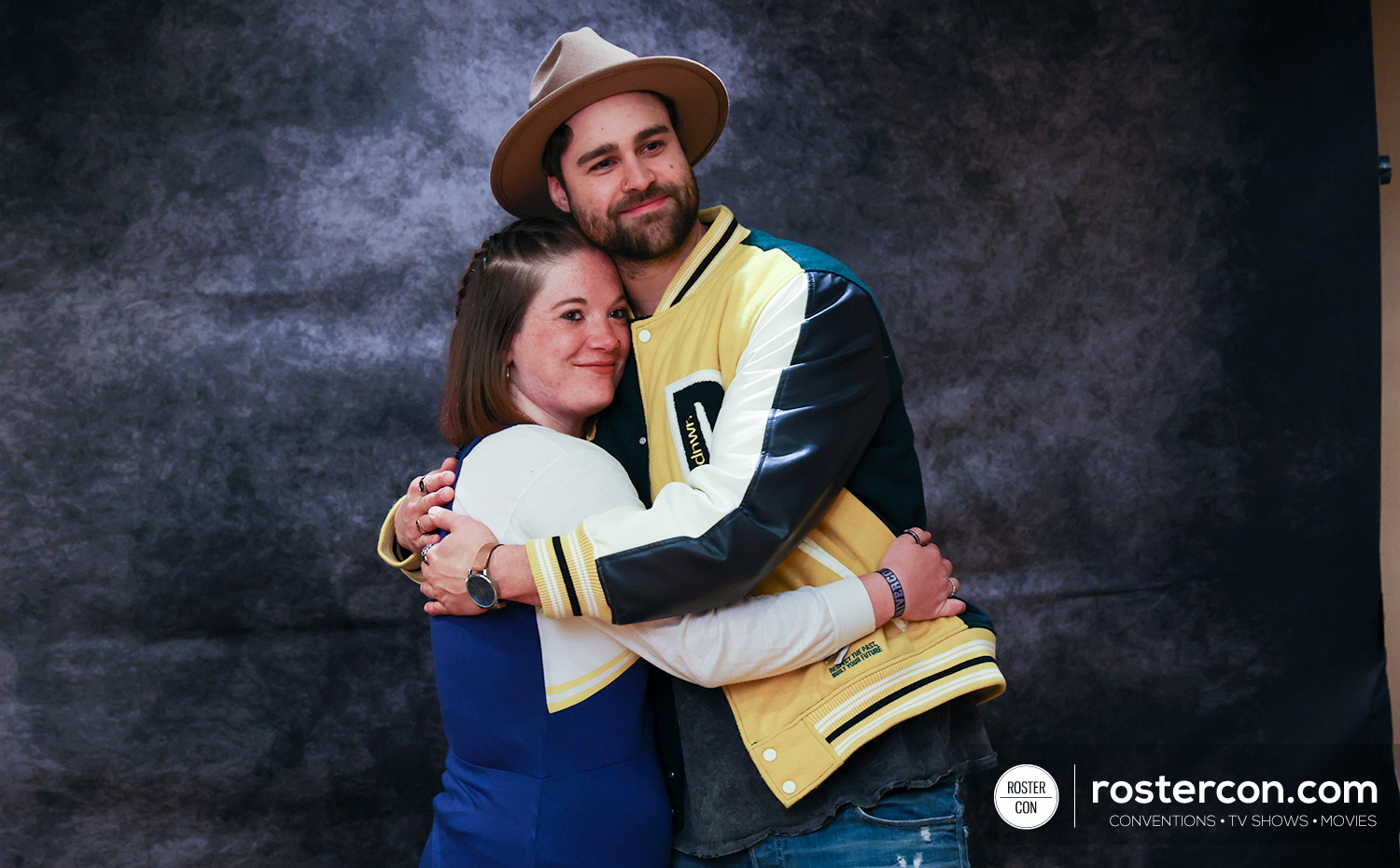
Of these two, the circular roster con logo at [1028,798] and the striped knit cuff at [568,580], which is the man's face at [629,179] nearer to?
the striped knit cuff at [568,580]

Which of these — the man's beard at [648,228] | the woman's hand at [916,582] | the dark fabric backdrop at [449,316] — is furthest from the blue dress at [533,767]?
the dark fabric backdrop at [449,316]

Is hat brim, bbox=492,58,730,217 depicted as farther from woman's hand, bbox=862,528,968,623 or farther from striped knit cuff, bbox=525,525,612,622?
woman's hand, bbox=862,528,968,623

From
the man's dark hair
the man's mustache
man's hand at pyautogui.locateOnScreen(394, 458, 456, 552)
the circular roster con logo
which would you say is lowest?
the circular roster con logo

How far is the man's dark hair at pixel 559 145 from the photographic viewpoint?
6.64 feet

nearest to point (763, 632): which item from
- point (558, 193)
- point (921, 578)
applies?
point (921, 578)

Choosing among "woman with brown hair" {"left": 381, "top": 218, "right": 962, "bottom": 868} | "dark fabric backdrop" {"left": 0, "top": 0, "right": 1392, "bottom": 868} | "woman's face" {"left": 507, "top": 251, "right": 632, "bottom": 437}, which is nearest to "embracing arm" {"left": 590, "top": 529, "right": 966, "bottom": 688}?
"woman with brown hair" {"left": 381, "top": 218, "right": 962, "bottom": 868}

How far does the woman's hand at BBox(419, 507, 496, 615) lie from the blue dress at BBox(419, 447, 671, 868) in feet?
0.15

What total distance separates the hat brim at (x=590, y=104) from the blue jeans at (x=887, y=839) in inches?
52.7

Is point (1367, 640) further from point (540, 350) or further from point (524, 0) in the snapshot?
point (524, 0)

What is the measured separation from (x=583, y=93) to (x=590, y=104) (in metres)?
0.04

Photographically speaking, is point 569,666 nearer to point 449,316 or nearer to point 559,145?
point 559,145

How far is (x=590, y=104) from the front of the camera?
198 cm

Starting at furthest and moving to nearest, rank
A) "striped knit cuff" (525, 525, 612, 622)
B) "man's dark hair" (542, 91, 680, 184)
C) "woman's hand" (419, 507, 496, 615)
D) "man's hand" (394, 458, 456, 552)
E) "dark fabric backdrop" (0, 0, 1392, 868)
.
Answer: "dark fabric backdrop" (0, 0, 1392, 868) < "man's dark hair" (542, 91, 680, 184) < "man's hand" (394, 458, 456, 552) < "woman's hand" (419, 507, 496, 615) < "striped knit cuff" (525, 525, 612, 622)

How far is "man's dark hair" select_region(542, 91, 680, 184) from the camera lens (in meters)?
2.02
